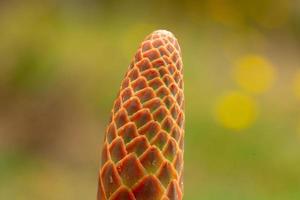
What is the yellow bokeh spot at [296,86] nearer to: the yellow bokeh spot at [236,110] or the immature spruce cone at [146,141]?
the yellow bokeh spot at [236,110]

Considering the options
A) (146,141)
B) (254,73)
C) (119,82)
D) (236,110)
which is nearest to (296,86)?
(254,73)

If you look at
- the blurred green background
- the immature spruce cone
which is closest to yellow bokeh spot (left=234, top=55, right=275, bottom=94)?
the blurred green background

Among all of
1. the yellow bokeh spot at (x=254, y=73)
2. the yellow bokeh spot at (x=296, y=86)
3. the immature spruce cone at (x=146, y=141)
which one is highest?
the yellow bokeh spot at (x=254, y=73)

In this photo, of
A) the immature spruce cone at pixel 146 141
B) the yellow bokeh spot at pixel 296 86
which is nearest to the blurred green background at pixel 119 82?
Answer: the yellow bokeh spot at pixel 296 86

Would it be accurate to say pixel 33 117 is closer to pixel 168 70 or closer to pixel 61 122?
pixel 61 122

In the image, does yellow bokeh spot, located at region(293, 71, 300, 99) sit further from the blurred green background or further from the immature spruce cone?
the immature spruce cone

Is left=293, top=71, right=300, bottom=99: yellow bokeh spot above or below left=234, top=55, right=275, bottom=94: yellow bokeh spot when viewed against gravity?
below

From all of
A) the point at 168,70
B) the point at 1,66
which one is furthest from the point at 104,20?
the point at 168,70
